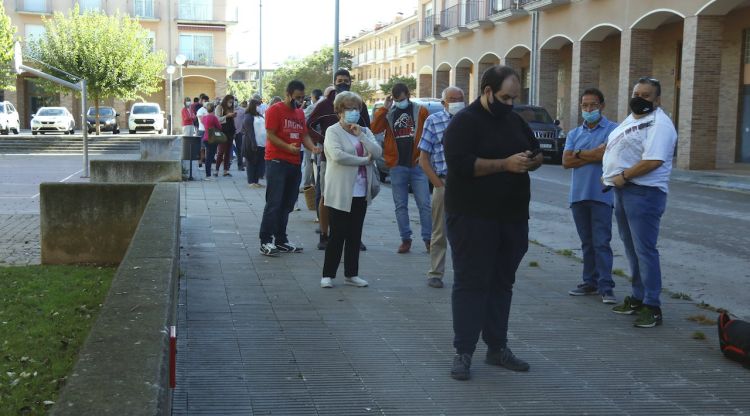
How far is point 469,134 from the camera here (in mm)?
5336

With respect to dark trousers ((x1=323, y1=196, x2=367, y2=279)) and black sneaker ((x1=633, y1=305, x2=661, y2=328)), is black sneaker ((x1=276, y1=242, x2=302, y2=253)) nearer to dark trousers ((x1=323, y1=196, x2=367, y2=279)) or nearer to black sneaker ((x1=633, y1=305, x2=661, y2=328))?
dark trousers ((x1=323, y1=196, x2=367, y2=279))

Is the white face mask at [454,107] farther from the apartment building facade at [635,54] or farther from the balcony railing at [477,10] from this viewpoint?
the balcony railing at [477,10]

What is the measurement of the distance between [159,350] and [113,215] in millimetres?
6902

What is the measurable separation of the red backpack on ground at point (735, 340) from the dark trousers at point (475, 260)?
154 cm

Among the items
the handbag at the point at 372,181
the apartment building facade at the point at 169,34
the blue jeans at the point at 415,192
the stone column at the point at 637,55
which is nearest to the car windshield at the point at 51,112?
the apartment building facade at the point at 169,34

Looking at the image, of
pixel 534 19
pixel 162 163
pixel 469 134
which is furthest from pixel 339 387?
pixel 534 19

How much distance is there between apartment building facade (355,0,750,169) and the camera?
25.4 metres

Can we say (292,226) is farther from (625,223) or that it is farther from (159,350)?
(159,350)

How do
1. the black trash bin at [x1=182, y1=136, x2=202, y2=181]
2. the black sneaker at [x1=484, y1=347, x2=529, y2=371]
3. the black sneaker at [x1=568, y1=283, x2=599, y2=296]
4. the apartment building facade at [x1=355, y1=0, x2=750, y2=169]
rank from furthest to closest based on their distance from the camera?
the apartment building facade at [x1=355, y1=0, x2=750, y2=169] → the black trash bin at [x1=182, y1=136, x2=202, y2=181] → the black sneaker at [x1=568, y1=283, x2=599, y2=296] → the black sneaker at [x1=484, y1=347, x2=529, y2=371]

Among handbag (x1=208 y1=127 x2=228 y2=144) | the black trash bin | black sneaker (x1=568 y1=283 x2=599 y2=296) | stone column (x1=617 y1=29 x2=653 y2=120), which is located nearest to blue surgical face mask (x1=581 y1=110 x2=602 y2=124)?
black sneaker (x1=568 y1=283 x2=599 y2=296)

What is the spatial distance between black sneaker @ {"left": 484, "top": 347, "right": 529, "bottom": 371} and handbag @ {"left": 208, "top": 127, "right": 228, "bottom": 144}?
1607cm

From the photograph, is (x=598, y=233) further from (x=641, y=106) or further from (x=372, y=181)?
(x=372, y=181)

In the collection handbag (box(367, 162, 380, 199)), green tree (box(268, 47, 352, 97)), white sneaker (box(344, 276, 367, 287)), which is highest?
green tree (box(268, 47, 352, 97))

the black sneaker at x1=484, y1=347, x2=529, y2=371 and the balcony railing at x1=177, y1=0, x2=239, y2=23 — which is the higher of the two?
the balcony railing at x1=177, y1=0, x2=239, y2=23
